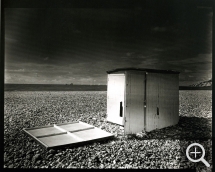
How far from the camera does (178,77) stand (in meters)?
6.47

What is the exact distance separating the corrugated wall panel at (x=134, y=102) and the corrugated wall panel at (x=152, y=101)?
0.19m

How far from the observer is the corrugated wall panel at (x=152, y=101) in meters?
5.71

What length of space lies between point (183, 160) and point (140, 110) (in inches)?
71.8

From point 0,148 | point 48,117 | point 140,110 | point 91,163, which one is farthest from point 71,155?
A: point 48,117

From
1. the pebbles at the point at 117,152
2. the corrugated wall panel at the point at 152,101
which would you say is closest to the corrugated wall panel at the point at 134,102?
the corrugated wall panel at the point at 152,101

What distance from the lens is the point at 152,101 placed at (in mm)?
5789

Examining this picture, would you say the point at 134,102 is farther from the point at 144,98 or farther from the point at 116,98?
the point at 116,98

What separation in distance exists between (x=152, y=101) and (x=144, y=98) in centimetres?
32

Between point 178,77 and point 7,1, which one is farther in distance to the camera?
point 178,77

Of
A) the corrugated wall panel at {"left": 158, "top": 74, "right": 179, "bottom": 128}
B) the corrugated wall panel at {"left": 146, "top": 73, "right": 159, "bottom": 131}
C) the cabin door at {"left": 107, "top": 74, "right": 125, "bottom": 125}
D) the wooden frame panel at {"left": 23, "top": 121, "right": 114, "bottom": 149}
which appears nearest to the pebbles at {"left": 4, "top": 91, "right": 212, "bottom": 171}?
the wooden frame panel at {"left": 23, "top": 121, "right": 114, "bottom": 149}

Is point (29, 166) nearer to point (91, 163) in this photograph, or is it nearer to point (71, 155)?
point (71, 155)

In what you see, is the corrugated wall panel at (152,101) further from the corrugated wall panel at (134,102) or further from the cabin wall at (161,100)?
the corrugated wall panel at (134,102)

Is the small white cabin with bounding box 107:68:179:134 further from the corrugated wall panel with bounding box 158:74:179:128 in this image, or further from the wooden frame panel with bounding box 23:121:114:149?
the wooden frame panel with bounding box 23:121:114:149

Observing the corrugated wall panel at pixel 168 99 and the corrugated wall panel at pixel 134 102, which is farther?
the corrugated wall panel at pixel 168 99
